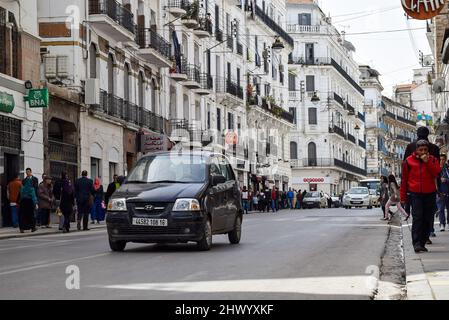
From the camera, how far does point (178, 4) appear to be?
49844 millimetres

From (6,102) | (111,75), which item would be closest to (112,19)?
(111,75)

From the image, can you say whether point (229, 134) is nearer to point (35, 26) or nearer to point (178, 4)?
point (178, 4)

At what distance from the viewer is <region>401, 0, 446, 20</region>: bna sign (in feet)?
76.1

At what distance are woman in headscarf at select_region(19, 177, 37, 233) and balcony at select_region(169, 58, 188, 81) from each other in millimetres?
24228

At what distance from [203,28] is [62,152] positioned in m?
19.9

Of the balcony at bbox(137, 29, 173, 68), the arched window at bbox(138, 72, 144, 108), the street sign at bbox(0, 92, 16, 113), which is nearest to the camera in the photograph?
the street sign at bbox(0, 92, 16, 113)

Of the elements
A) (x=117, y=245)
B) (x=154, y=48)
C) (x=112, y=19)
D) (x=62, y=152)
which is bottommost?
(x=117, y=245)

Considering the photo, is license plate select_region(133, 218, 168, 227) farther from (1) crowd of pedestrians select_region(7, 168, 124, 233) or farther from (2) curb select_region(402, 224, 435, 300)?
(1) crowd of pedestrians select_region(7, 168, 124, 233)

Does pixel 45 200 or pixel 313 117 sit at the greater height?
pixel 313 117

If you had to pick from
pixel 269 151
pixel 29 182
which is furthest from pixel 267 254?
pixel 269 151

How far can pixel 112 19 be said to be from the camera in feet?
124

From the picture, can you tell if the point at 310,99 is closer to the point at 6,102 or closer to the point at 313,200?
the point at 313,200

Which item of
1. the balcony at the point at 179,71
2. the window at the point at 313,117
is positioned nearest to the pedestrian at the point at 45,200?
the balcony at the point at 179,71

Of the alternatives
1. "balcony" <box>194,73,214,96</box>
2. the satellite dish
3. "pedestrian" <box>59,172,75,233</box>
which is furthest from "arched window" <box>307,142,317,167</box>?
"pedestrian" <box>59,172,75,233</box>
